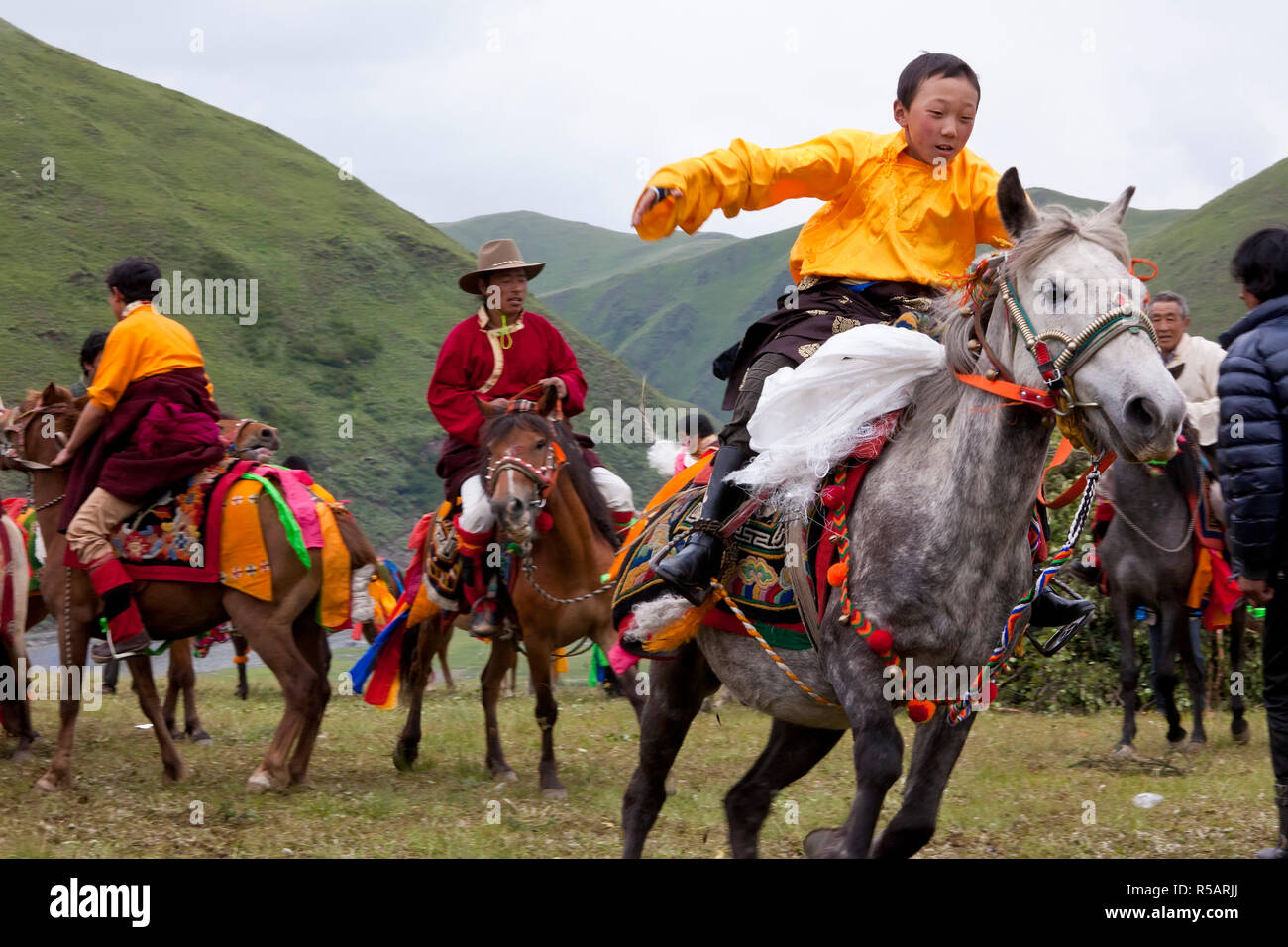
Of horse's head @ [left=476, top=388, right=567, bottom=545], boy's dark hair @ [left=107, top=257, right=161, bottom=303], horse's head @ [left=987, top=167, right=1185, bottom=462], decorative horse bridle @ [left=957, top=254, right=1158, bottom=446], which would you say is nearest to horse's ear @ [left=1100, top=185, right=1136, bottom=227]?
horse's head @ [left=987, top=167, right=1185, bottom=462]

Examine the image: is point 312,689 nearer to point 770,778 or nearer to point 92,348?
point 92,348

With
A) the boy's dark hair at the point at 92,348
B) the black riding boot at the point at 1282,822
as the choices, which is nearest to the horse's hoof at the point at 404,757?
the boy's dark hair at the point at 92,348

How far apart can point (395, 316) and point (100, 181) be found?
40.3ft

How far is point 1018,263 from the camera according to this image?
402 centimetres

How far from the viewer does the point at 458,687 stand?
17.0m

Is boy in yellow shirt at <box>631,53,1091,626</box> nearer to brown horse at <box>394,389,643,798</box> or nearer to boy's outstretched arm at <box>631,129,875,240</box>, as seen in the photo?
boy's outstretched arm at <box>631,129,875,240</box>

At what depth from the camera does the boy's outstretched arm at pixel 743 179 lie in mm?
4668

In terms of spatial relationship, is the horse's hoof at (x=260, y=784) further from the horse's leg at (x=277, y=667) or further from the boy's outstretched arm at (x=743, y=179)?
the boy's outstretched arm at (x=743, y=179)

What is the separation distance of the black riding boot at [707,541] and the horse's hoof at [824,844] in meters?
1.01

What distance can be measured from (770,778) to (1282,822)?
2.50 meters

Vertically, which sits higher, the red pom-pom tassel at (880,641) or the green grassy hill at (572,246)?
the green grassy hill at (572,246)

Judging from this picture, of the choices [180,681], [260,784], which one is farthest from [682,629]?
[180,681]
